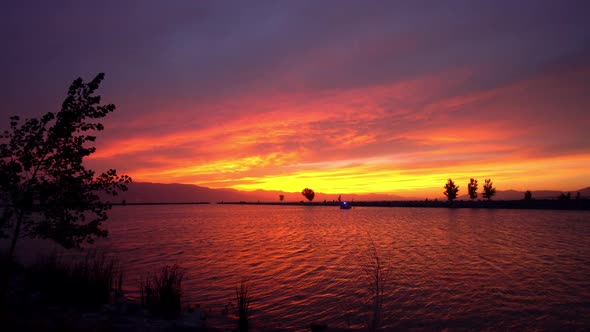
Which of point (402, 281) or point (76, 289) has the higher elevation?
point (76, 289)

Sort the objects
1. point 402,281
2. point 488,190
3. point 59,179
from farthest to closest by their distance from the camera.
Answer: point 488,190 → point 402,281 → point 59,179

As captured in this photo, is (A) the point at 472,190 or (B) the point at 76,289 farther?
(A) the point at 472,190

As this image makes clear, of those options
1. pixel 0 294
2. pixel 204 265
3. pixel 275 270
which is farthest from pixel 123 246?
pixel 0 294

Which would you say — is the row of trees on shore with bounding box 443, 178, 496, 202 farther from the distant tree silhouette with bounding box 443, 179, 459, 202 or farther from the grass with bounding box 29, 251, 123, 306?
the grass with bounding box 29, 251, 123, 306

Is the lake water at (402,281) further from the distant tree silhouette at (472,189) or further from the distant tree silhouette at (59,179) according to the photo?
the distant tree silhouette at (472,189)

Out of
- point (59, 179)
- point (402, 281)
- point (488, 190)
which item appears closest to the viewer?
point (59, 179)

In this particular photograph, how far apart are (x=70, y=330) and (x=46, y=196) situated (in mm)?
4349

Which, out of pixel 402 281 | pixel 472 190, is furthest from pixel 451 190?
pixel 402 281

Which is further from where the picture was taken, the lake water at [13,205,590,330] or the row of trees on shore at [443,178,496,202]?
the row of trees on shore at [443,178,496,202]

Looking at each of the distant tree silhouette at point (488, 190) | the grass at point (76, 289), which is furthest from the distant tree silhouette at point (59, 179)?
the distant tree silhouette at point (488, 190)

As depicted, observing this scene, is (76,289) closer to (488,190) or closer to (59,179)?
(59,179)

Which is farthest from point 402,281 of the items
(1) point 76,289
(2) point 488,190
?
(2) point 488,190

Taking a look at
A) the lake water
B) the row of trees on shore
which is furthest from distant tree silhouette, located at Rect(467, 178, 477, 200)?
the lake water

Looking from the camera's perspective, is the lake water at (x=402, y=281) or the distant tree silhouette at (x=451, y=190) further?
the distant tree silhouette at (x=451, y=190)
